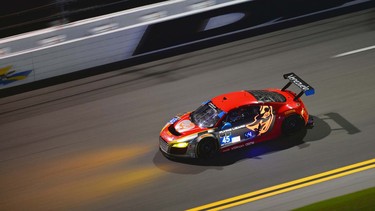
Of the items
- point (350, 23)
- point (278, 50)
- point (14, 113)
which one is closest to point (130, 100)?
point (14, 113)

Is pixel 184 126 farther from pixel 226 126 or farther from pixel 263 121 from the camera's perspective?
pixel 263 121

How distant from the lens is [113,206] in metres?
13.2

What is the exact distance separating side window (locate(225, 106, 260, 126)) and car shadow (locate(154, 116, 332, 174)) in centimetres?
73

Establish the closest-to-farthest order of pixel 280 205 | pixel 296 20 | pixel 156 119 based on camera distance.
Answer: pixel 280 205
pixel 156 119
pixel 296 20

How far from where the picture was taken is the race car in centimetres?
1419

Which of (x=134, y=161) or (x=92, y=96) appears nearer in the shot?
(x=134, y=161)

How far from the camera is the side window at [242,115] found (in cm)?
1432

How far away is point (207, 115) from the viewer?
1465cm

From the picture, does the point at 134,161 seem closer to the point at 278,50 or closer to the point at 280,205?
the point at 280,205

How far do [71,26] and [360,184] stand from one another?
10780 millimetres

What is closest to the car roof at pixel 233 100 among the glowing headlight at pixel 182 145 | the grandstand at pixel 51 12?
the glowing headlight at pixel 182 145

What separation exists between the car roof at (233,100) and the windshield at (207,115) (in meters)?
0.13

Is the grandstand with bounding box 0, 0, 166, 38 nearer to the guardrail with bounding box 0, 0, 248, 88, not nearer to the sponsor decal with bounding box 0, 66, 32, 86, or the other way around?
the guardrail with bounding box 0, 0, 248, 88

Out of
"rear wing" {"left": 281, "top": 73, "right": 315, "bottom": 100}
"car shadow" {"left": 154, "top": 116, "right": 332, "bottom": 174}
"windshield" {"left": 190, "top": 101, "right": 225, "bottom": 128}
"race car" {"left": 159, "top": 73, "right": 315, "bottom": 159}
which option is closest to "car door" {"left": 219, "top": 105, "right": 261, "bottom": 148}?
"race car" {"left": 159, "top": 73, "right": 315, "bottom": 159}
